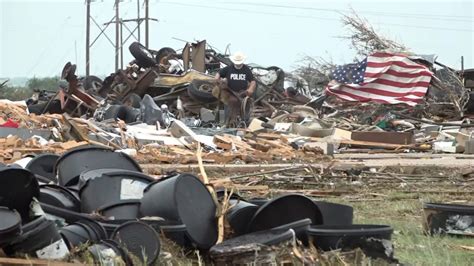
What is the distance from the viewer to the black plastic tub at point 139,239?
148 inches

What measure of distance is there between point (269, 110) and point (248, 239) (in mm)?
17611

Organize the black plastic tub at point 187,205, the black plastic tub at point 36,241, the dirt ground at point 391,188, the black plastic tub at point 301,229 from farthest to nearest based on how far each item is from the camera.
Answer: the dirt ground at point 391,188
the black plastic tub at point 187,205
the black plastic tub at point 301,229
the black plastic tub at point 36,241

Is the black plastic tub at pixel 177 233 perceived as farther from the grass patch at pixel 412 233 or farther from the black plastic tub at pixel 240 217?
the grass patch at pixel 412 233

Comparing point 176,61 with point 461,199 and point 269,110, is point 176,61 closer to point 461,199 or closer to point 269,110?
point 269,110

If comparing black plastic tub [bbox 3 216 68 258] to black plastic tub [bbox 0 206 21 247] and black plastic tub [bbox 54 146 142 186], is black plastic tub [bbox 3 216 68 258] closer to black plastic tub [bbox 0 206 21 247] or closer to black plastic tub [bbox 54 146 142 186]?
black plastic tub [bbox 0 206 21 247]

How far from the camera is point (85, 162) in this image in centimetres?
529

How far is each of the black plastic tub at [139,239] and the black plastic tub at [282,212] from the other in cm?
62

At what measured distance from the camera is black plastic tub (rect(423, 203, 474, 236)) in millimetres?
5281

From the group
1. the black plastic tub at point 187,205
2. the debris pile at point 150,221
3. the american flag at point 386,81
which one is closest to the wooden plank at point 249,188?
the debris pile at point 150,221

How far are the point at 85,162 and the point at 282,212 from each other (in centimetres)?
171

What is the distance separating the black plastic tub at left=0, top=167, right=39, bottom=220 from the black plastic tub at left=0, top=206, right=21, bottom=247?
0.21 meters

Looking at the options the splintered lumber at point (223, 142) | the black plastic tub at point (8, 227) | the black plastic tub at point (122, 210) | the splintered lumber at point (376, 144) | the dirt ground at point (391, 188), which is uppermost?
the black plastic tub at point (8, 227)

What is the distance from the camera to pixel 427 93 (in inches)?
865

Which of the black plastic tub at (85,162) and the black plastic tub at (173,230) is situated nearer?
the black plastic tub at (173,230)
